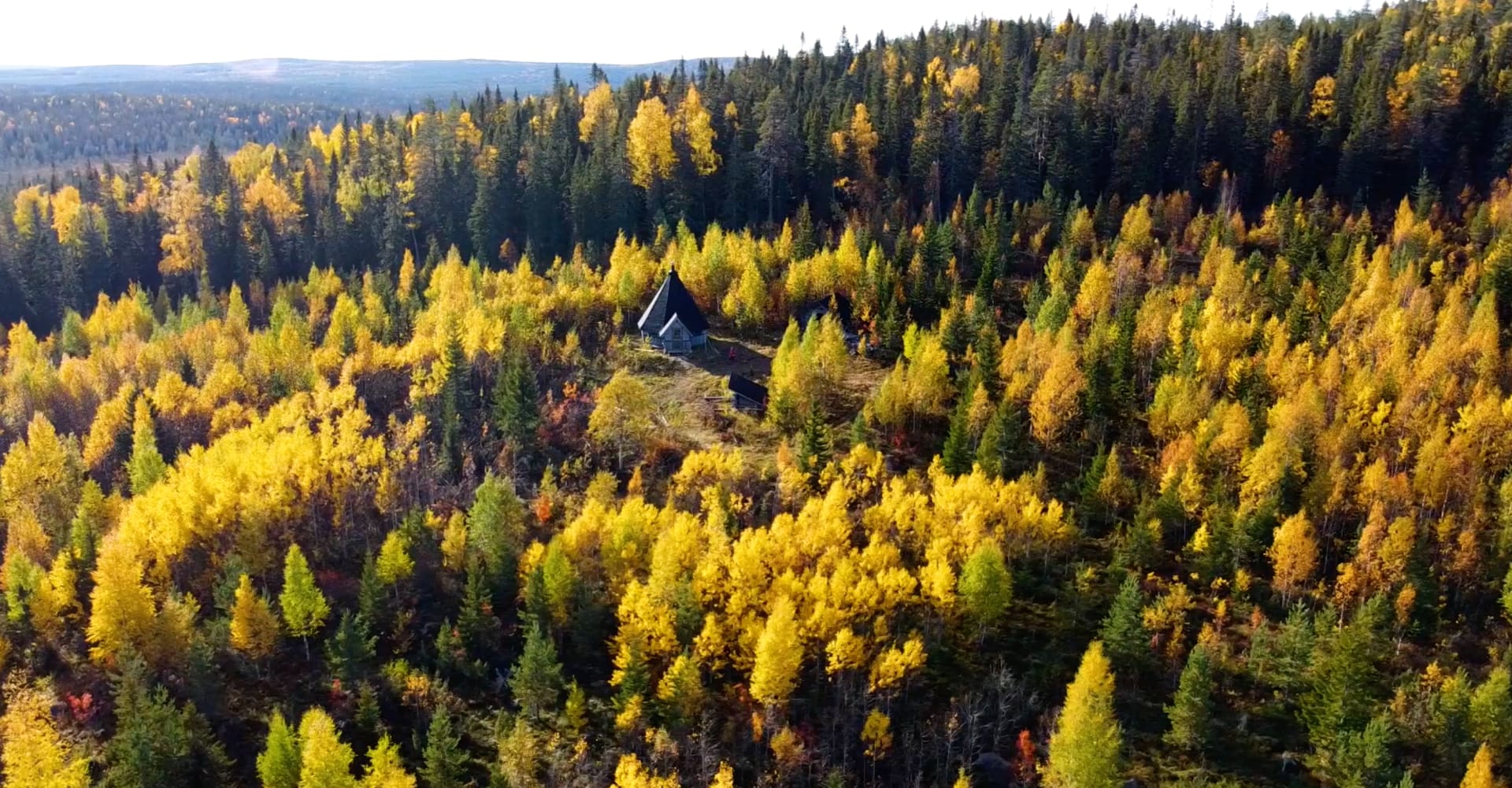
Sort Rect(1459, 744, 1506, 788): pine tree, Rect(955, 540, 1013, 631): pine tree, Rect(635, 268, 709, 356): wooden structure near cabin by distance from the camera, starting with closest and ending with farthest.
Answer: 1. Rect(1459, 744, 1506, 788): pine tree
2. Rect(955, 540, 1013, 631): pine tree
3. Rect(635, 268, 709, 356): wooden structure near cabin

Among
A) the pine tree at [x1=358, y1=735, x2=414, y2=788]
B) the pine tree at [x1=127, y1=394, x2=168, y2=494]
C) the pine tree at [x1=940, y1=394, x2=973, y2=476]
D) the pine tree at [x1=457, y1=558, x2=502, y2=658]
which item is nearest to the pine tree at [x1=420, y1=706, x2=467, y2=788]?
the pine tree at [x1=358, y1=735, x2=414, y2=788]

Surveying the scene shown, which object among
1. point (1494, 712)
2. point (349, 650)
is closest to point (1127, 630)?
point (1494, 712)

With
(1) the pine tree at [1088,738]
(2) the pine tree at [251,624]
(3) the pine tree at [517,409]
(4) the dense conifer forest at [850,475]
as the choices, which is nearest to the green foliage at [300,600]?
(4) the dense conifer forest at [850,475]

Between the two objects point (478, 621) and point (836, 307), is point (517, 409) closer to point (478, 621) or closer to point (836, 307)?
point (478, 621)

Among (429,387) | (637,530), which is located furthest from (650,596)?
(429,387)

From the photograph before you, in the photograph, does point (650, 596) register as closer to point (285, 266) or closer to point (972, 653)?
point (972, 653)

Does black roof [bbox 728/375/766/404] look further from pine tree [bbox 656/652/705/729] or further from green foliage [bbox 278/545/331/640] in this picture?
green foliage [bbox 278/545/331/640]

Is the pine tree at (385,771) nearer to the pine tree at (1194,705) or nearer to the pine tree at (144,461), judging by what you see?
the pine tree at (144,461)
